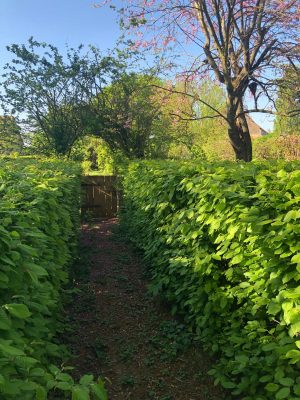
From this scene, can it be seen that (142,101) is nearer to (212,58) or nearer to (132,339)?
(212,58)

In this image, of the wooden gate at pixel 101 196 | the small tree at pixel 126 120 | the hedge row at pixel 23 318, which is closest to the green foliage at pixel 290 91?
the small tree at pixel 126 120

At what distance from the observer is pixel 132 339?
4766mm

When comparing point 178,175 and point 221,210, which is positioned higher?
point 178,175

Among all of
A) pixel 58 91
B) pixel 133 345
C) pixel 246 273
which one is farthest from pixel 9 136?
pixel 246 273

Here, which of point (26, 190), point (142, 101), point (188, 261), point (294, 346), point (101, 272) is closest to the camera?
point (294, 346)

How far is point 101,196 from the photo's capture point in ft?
53.5

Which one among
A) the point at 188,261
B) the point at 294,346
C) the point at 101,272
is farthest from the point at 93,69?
the point at 294,346

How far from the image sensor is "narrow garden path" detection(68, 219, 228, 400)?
3.73 m

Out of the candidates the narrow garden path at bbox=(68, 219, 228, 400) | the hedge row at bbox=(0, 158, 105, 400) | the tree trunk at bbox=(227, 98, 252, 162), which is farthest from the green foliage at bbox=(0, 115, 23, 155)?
the hedge row at bbox=(0, 158, 105, 400)

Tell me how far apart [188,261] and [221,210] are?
42.1 inches

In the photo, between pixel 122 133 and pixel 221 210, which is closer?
pixel 221 210

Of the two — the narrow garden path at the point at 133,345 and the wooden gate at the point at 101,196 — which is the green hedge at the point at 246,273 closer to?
the narrow garden path at the point at 133,345

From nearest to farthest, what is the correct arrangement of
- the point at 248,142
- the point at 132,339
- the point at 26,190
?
the point at 26,190, the point at 132,339, the point at 248,142

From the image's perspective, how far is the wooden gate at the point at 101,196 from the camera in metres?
16.2
